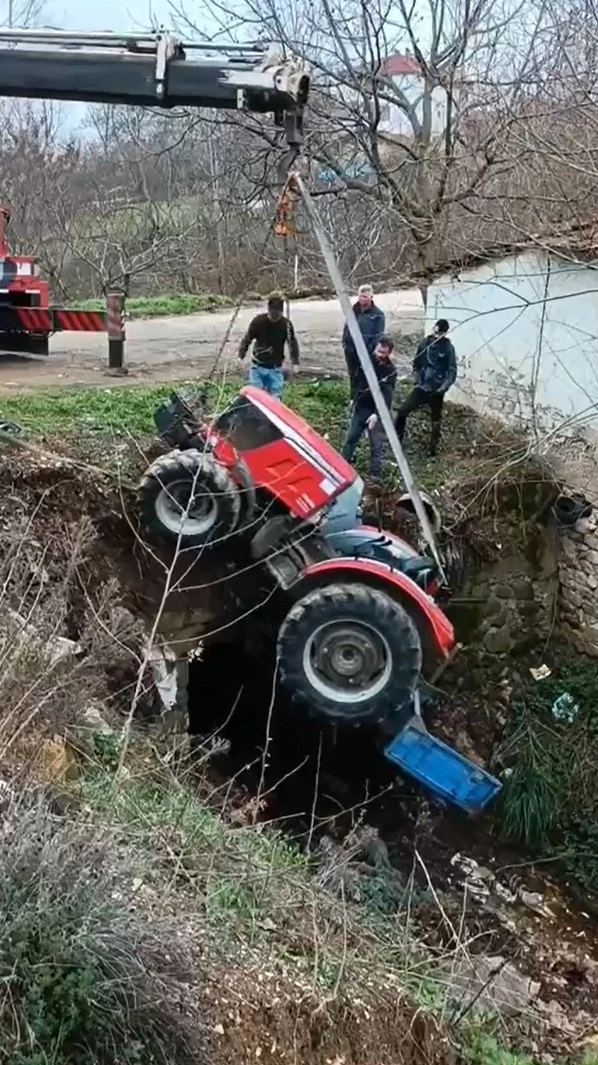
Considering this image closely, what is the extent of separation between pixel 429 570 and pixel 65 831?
14.4ft

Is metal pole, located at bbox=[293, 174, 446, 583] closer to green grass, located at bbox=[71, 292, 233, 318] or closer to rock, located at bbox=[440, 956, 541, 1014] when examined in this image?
rock, located at bbox=[440, 956, 541, 1014]

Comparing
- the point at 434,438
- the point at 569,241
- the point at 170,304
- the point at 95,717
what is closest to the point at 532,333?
the point at 434,438

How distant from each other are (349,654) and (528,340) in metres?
5.35

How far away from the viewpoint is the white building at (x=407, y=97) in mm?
13078

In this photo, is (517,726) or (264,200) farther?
(264,200)

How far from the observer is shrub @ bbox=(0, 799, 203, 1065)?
3.13 metres

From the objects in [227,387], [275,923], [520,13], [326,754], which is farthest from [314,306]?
[275,923]

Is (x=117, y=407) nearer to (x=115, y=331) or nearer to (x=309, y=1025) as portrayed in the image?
(x=115, y=331)

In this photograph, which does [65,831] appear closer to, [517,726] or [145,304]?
[517,726]

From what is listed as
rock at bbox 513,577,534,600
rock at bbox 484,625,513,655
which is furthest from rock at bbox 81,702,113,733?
rock at bbox 513,577,534,600

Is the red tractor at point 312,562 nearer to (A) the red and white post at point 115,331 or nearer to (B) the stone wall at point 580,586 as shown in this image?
(B) the stone wall at point 580,586

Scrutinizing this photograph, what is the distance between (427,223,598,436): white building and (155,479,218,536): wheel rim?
340 centimetres

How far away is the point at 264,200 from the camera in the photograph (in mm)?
16125

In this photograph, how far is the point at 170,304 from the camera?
19078mm
